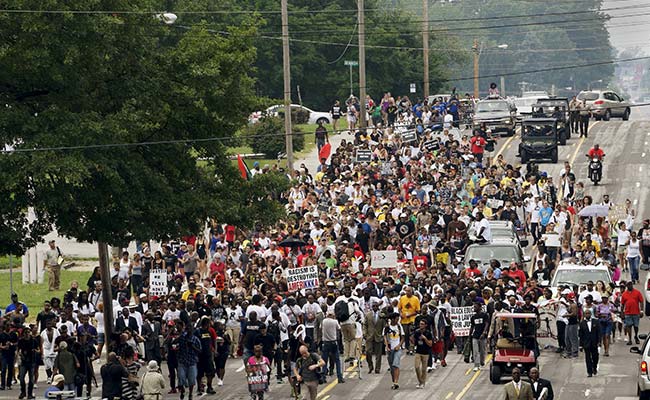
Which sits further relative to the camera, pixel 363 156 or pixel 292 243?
pixel 363 156

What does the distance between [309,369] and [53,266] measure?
17235 millimetres

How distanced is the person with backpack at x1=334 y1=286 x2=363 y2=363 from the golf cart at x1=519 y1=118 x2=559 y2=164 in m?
27.8

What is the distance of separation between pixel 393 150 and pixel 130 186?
24.7 metres

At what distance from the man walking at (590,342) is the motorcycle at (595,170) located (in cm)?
2453

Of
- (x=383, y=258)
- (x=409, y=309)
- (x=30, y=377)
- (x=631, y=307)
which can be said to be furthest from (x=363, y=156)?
(x=30, y=377)

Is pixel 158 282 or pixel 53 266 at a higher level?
pixel 53 266

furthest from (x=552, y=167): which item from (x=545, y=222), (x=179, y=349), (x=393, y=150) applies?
(x=179, y=349)

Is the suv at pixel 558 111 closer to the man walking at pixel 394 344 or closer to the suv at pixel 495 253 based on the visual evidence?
the suv at pixel 495 253

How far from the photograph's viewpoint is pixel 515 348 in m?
28.4

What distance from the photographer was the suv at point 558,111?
61406mm

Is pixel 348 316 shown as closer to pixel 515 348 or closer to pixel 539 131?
pixel 515 348

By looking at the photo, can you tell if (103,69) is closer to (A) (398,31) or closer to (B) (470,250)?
(B) (470,250)

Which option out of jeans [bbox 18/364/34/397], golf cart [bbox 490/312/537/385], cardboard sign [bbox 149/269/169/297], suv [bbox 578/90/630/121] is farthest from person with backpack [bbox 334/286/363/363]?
suv [bbox 578/90/630/121]

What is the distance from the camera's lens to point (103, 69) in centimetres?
2989
